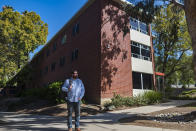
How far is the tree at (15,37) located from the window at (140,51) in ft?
32.9

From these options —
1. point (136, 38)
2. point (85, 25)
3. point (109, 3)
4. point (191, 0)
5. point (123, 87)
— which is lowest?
point (123, 87)

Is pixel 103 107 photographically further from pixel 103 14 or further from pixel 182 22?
pixel 182 22

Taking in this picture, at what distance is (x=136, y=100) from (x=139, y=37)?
290 inches

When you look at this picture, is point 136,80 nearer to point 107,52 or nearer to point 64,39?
point 107,52

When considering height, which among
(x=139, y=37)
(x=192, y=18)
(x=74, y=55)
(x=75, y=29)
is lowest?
(x=192, y=18)

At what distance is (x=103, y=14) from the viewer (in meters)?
13.2

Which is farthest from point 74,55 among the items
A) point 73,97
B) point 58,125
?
point 73,97

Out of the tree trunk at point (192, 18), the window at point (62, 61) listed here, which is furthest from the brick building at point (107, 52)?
the tree trunk at point (192, 18)

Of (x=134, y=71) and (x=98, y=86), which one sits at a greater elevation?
(x=134, y=71)

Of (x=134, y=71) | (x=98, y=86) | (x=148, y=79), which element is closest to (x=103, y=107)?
(x=98, y=86)

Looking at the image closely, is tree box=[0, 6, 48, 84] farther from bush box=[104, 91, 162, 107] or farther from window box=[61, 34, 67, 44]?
bush box=[104, 91, 162, 107]

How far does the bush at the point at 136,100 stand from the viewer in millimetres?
11180

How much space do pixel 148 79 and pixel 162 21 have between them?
10.3 meters

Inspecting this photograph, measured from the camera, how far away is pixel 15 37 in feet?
38.9
